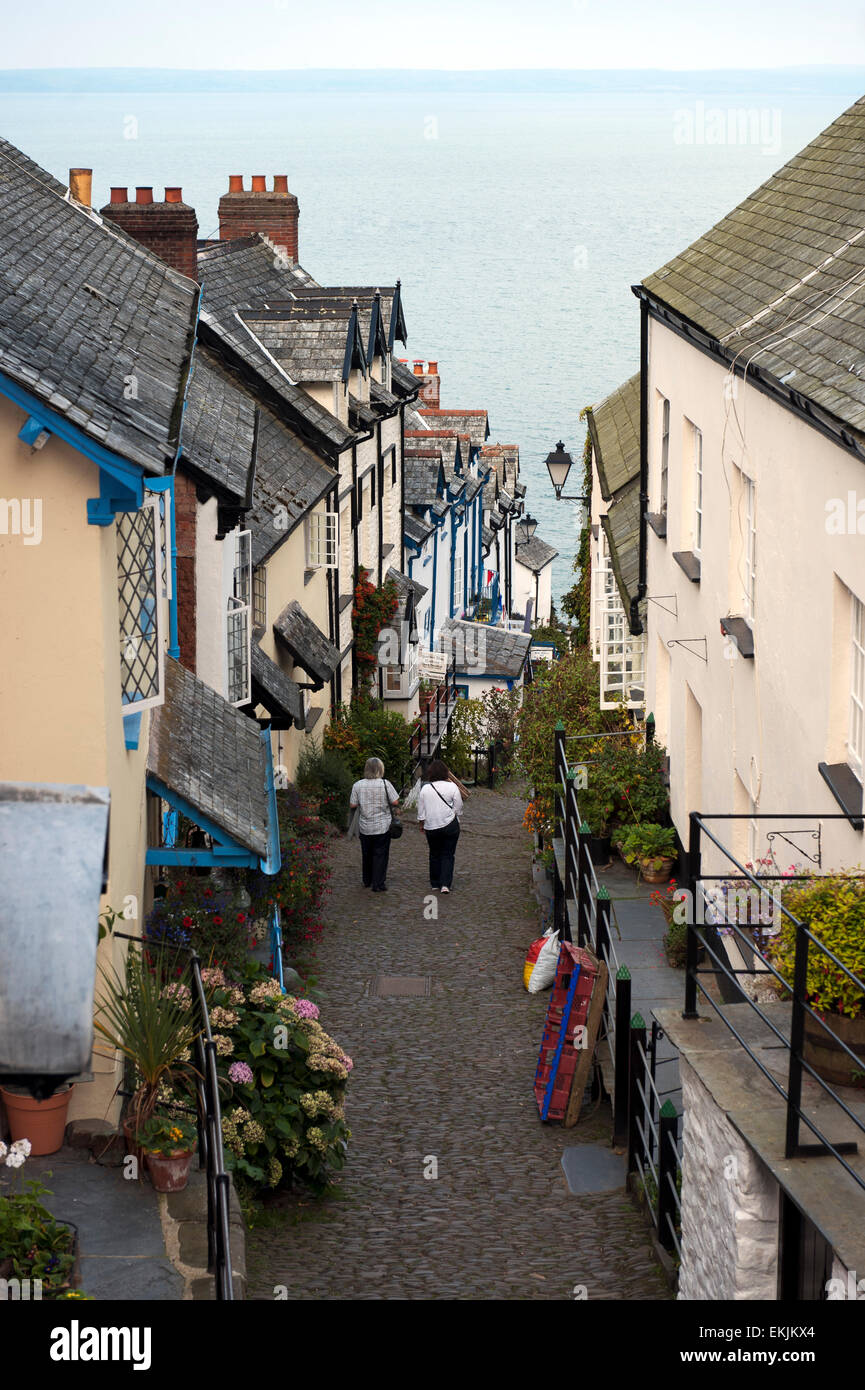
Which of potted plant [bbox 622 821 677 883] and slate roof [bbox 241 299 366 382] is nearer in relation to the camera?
potted plant [bbox 622 821 677 883]

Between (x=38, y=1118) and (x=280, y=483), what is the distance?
47.2 ft

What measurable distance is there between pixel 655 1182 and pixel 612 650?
1011cm

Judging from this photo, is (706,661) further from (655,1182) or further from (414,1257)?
(414,1257)

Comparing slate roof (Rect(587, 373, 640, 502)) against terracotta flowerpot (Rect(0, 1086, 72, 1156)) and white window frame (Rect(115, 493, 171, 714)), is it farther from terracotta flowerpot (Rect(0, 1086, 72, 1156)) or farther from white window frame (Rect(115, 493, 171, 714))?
terracotta flowerpot (Rect(0, 1086, 72, 1156))

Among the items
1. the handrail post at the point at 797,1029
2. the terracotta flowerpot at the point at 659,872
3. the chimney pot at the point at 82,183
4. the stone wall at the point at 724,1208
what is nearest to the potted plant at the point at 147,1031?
the stone wall at the point at 724,1208

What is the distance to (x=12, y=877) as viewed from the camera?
7.86ft

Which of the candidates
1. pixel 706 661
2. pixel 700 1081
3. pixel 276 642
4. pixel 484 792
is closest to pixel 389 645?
pixel 484 792

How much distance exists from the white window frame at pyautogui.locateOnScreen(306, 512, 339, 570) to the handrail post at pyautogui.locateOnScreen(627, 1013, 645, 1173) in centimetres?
1429

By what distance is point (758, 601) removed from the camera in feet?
36.1

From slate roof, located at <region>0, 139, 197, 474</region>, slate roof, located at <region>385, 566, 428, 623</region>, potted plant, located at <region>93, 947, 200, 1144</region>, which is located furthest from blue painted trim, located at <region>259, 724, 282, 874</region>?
slate roof, located at <region>385, 566, 428, 623</region>

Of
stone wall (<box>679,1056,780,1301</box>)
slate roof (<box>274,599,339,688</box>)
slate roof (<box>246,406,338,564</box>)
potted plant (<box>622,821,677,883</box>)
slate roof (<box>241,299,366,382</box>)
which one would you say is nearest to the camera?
stone wall (<box>679,1056,780,1301</box>)

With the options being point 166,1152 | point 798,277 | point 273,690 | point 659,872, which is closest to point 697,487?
point 798,277

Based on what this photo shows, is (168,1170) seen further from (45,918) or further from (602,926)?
(45,918)

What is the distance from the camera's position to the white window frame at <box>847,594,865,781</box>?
27.8 feet
